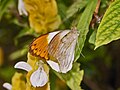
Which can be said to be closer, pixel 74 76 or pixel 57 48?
pixel 57 48

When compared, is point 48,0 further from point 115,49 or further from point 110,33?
point 115,49

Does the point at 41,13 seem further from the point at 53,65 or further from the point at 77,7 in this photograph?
the point at 53,65

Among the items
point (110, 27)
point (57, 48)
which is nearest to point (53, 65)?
point (57, 48)

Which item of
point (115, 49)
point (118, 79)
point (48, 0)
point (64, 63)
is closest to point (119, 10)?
point (64, 63)

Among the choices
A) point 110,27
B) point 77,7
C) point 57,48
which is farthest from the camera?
point 77,7

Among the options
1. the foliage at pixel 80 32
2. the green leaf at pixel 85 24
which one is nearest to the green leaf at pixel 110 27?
the foliage at pixel 80 32

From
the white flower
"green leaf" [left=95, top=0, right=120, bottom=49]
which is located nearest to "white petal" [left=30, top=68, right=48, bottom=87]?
the white flower
